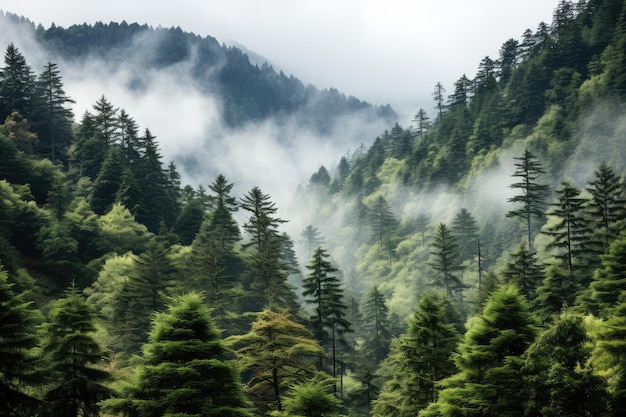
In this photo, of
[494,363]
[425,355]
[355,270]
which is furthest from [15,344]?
[355,270]

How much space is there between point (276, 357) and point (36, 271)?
4237 cm

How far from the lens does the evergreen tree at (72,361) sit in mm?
21156

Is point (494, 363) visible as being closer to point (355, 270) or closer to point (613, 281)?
point (613, 281)

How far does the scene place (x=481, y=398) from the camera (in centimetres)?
2072

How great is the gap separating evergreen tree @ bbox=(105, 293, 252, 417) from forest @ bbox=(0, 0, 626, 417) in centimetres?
9

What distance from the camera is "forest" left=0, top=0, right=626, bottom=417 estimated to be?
19.3 meters

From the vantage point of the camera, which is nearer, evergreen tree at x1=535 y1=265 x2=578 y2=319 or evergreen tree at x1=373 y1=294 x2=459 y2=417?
evergreen tree at x1=373 y1=294 x2=459 y2=417

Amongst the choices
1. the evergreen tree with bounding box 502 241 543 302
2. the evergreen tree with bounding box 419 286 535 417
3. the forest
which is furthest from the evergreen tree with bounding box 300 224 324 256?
the evergreen tree with bounding box 419 286 535 417

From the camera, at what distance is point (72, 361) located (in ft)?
71.7

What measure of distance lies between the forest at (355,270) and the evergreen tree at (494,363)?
0.09m

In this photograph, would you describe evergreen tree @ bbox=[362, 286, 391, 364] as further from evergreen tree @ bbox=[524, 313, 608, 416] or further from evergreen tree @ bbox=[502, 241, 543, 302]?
evergreen tree @ bbox=[524, 313, 608, 416]

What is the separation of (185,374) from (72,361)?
7.02m

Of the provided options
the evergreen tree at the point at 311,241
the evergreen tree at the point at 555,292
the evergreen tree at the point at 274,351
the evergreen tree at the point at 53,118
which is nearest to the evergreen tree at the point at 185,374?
the evergreen tree at the point at 274,351

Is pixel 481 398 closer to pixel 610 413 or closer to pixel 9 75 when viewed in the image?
pixel 610 413
